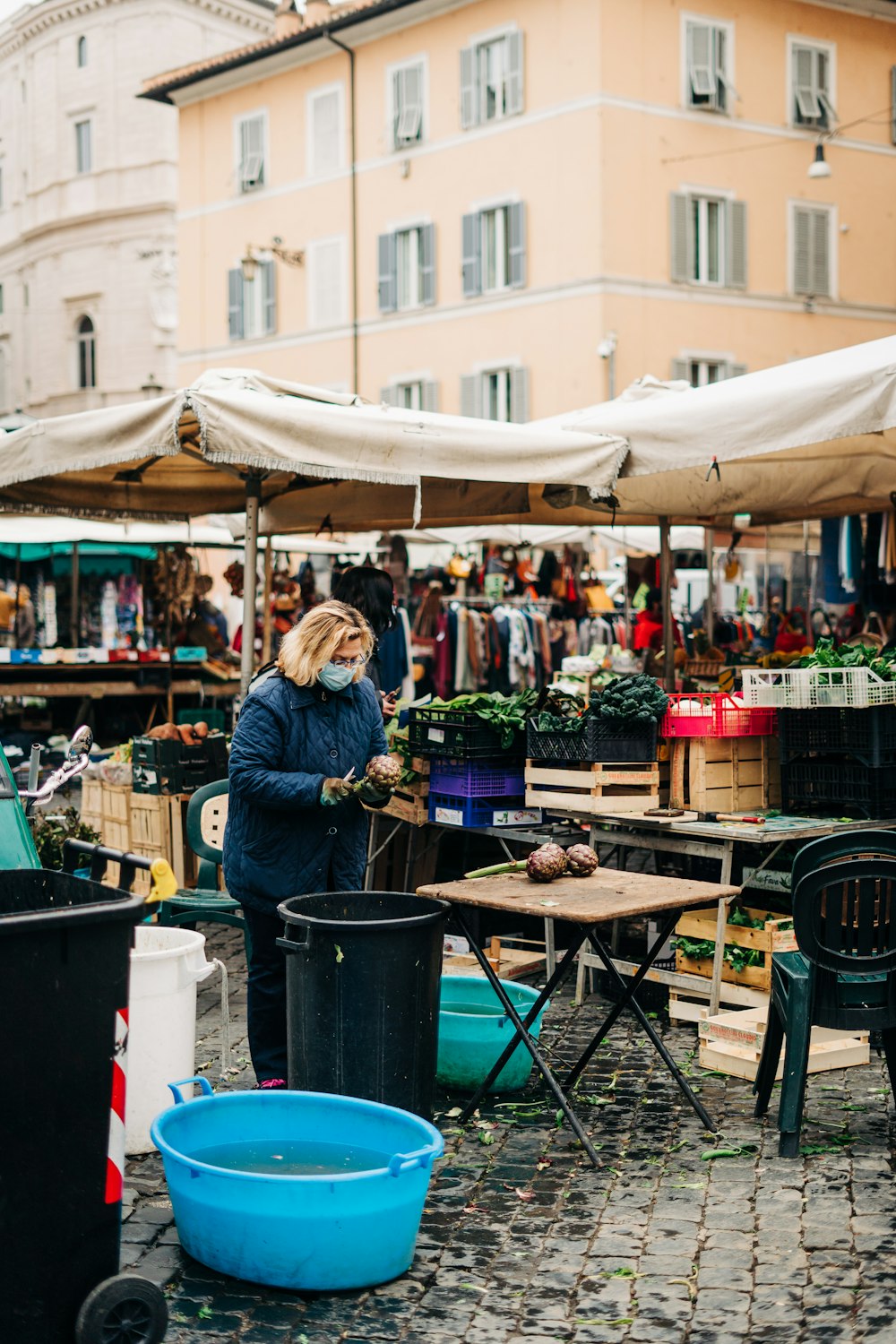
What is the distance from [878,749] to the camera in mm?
6387

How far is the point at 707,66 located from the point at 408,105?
5.44 m

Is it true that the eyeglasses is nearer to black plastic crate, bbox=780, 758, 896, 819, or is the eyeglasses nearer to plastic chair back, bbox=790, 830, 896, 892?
plastic chair back, bbox=790, 830, 896, 892

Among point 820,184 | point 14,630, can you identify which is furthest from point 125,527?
point 820,184

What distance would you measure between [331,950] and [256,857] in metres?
0.69

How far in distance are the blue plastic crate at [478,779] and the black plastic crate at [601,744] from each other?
0.30m

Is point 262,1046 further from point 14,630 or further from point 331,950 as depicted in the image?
point 14,630

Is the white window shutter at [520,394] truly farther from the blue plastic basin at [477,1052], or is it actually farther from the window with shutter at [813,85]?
the blue plastic basin at [477,1052]

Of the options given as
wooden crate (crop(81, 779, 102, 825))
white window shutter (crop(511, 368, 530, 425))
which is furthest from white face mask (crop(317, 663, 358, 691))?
white window shutter (crop(511, 368, 530, 425))

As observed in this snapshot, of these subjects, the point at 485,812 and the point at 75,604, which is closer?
the point at 485,812

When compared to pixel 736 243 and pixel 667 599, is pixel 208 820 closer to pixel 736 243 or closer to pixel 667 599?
pixel 667 599

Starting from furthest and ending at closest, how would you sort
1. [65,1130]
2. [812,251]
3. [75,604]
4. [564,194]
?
[812,251], [564,194], [75,604], [65,1130]

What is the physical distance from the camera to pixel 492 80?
25812 millimetres

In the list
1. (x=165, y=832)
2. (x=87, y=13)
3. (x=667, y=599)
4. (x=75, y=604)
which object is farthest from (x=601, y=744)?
(x=87, y=13)

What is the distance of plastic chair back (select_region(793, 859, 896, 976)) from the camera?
4.93 metres
